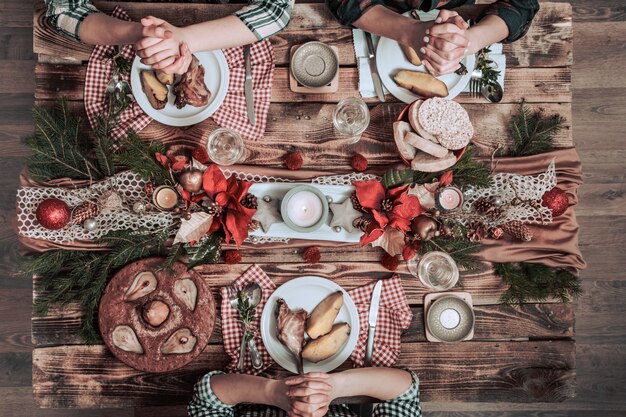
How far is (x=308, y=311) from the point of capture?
154 centimetres

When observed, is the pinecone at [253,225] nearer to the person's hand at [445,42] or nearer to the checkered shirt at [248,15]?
the checkered shirt at [248,15]

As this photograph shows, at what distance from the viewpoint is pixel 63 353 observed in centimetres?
153

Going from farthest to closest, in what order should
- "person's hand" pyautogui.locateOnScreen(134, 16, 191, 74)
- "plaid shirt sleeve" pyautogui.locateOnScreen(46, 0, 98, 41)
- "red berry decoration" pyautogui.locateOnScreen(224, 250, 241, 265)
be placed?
"red berry decoration" pyautogui.locateOnScreen(224, 250, 241, 265)
"plaid shirt sleeve" pyautogui.locateOnScreen(46, 0, 98, 41)
"person's hand" pyautogui.locateOnScreen(134, 16, 191, 74)

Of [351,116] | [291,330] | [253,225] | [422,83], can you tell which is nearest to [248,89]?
[351,116]

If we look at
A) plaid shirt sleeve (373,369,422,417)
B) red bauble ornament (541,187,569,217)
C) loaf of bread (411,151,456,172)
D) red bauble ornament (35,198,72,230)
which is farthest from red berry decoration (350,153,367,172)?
red bauble ornament (35,198,72,230)

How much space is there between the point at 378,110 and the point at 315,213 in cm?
41

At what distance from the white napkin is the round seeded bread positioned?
177 mm

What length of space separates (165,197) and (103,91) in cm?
42

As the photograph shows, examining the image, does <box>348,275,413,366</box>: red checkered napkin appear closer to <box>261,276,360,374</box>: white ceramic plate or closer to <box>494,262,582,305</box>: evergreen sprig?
<box>261,276,360,374</box>: white ceramic plate

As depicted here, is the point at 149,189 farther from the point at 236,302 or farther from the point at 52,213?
the point at 236,302

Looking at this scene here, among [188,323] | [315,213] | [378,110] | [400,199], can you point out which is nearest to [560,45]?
[378,110]

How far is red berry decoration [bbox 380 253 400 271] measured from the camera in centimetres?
154

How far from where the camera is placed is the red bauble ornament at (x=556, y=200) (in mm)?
1487

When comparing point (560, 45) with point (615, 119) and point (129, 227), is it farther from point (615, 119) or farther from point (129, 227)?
point (129, 227)
